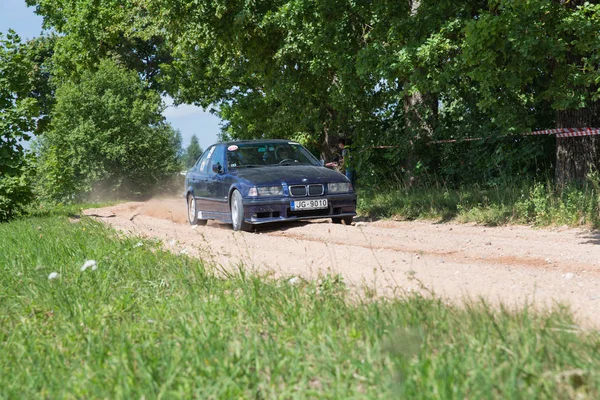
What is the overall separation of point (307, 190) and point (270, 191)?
0.65 meters

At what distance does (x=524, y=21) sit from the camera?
1259cm

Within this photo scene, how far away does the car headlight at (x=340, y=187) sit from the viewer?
13.6 meters

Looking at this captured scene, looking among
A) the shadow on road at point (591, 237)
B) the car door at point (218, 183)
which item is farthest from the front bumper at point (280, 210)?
the shadow on road at point (591, 237)

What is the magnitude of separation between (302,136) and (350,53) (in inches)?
359

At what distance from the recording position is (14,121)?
19391 millimetres

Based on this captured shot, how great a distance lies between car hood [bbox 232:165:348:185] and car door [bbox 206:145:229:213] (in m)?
0.44

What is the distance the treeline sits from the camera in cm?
1297

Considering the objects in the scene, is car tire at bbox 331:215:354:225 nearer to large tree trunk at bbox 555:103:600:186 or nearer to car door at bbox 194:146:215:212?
car door at bbox 194:146:215:212

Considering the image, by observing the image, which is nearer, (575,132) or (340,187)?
(340,187)

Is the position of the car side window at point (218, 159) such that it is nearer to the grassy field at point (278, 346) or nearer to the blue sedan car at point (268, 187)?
the blue sedan car at point (268, 187)

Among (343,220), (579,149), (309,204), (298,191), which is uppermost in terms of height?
(579,149)

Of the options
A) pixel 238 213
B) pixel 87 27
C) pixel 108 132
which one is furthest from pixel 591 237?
pixel 108 132

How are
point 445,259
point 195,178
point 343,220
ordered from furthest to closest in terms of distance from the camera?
point 195,178 → point 343,220 → point 445,259

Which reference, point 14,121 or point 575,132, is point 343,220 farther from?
point 14,121
